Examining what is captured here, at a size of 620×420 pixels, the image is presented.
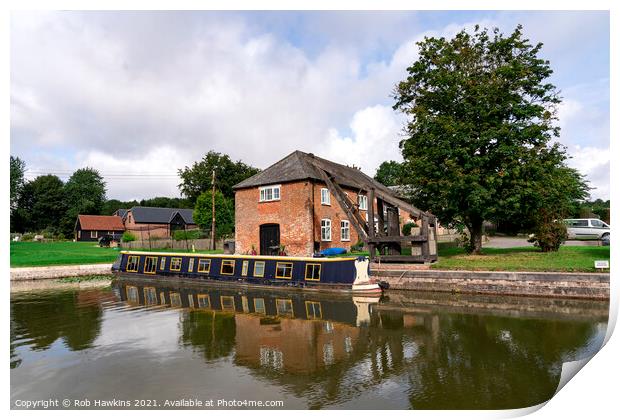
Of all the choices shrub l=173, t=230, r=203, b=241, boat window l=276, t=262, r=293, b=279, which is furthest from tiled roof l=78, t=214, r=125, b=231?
boat window l=276, t=262, r=293, b=279

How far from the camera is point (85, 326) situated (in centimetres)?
1259

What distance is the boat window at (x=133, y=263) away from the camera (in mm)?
23250

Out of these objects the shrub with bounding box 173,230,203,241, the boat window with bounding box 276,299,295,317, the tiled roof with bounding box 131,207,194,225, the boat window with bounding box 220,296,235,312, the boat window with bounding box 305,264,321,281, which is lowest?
the boat window with bounding box 276,299,295,317

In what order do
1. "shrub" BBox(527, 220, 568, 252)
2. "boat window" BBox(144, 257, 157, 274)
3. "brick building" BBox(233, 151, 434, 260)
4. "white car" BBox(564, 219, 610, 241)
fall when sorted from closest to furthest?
"shrub" BBox(527, 220, 568, 252) < "boat window" BBox(144, 257, 157, 274) < "brick building" BBox(233, 151, 434, 260) < "white car" BBox(564, 219, 610, 241)

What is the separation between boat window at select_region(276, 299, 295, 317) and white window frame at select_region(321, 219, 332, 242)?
9.98 m

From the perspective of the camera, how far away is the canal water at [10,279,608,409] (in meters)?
7.13

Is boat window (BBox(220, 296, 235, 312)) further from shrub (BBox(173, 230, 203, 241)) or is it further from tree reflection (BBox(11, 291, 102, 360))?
shrub (BBox(173, 230, 203, 241))

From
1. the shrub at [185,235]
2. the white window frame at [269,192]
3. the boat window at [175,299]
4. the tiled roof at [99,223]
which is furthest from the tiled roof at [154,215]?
the boat window at [175,299]

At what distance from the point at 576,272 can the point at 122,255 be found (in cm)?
2340

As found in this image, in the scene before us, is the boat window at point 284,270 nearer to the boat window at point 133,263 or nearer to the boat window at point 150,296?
the boat window at point 150,296

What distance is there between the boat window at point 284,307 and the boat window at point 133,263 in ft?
36.4

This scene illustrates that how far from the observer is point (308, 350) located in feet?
31.8

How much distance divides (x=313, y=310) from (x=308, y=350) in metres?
4.81

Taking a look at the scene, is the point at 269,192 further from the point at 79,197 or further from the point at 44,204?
the point at 79,197
